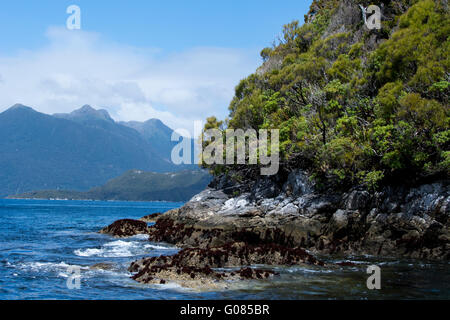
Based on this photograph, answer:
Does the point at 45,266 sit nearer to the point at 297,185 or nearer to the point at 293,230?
the point at 293,230

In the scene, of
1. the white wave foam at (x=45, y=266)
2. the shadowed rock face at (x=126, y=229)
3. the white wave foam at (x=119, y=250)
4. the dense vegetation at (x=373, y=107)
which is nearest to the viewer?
the white wave foam at (x=45, y=266)

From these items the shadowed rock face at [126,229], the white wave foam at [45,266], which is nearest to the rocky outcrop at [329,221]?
the shadowed rock face at [126,229]

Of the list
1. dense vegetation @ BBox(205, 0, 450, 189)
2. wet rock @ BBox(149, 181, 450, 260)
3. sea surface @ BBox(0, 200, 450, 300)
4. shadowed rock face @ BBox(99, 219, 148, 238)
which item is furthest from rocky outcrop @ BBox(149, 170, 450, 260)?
shadowed rock face @ BBox(99, 219, 148, 238)

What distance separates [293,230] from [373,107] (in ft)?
35.3

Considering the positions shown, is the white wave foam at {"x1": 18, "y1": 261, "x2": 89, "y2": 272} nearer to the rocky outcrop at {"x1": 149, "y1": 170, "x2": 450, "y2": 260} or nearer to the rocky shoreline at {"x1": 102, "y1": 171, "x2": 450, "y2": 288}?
the rocky shoreline at {"x1": 102, "y1": 171, "x2": 450, "y2": 288}

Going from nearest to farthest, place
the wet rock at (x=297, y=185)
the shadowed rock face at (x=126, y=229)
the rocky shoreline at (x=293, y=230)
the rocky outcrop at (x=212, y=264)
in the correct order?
the rocky outcrop at (x=212, y=264) < the rocky shoreline at (x=293, y=230) < the wet rock at (x=297, y=185) < the shadowed rock face at (x=126, y=229)

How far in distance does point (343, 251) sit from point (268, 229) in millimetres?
5476

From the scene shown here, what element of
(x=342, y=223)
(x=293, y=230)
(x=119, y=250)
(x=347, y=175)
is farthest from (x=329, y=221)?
(x=119, y=250)

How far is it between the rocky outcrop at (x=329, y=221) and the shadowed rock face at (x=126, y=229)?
7.03m

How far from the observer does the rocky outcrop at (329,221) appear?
76.3 ft

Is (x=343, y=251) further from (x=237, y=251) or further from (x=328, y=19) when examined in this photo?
(x=328, y=19)

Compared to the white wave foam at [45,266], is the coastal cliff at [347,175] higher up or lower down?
higher up

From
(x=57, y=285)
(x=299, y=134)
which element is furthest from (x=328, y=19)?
(x=57, y=285)

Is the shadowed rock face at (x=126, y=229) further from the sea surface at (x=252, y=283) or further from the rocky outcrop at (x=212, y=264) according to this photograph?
the rocky outcrop at (x=212, y=264)
